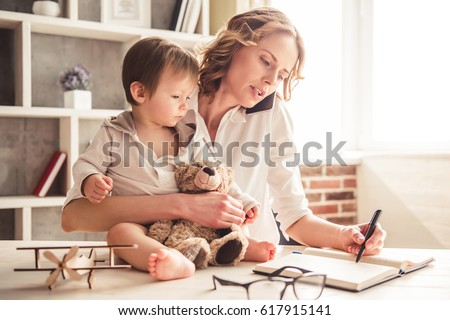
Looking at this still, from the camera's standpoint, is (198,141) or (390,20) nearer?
(198,141)

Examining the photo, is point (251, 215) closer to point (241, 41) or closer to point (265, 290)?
point (265, 290)

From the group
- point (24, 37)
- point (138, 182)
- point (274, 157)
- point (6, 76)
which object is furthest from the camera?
point (6, 76)

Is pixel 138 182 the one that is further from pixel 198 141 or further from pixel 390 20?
pixel 390 20

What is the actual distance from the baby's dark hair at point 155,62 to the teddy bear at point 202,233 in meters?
0.20

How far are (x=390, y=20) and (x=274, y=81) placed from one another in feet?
6.89

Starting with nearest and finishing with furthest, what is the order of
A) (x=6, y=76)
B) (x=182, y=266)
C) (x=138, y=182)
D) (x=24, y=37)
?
(x=182, y=266), (x=138, y=182), (x=24, y=37), (x=6, y=76)

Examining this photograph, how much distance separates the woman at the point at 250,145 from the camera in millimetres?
998

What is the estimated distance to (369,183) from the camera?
298 cm

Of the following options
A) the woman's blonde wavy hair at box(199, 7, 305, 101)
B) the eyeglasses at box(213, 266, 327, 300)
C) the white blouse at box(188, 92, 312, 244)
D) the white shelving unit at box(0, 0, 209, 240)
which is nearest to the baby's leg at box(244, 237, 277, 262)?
the eyeglasses at box(213, 266, 327, 300)

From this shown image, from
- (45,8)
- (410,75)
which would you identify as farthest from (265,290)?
(410,75)

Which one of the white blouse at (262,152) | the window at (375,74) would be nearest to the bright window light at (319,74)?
the window at (375,74)

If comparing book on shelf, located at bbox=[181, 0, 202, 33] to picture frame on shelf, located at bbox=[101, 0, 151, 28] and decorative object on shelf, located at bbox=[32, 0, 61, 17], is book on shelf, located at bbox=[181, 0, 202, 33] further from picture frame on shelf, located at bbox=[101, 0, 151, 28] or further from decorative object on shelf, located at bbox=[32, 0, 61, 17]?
decorative object on shelf, located at bbox=[32, 0, 61, 17]

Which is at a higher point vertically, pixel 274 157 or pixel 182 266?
pixel 274 157

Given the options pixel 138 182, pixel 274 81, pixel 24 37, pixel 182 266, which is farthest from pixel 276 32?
pixel 24 37
